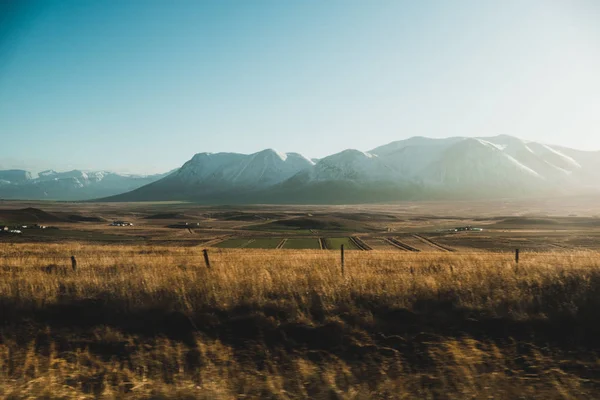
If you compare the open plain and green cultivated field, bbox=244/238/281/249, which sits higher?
the open plain

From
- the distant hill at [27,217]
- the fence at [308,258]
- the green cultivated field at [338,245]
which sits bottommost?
the green cultivated field at [338,245]

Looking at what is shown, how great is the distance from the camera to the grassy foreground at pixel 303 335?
838 cm

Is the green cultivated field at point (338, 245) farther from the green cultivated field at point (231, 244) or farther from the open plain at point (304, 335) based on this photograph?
the open plain at point (304, 335)

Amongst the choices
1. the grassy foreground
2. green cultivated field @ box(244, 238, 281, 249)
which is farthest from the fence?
green cultivated field @ box(244, 238, 281, 249)

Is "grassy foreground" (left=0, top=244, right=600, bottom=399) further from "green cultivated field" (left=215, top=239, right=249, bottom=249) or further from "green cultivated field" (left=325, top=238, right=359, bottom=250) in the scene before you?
"green cultivated field" (left=215, top=239, right=249, bottom=249)

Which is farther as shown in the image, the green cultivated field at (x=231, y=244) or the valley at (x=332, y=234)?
the valley at (x=332, y=234)

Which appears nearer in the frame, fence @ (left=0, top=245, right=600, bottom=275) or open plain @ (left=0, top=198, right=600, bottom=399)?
open plain @ (left=0, top=198, right=600, bottom=399)

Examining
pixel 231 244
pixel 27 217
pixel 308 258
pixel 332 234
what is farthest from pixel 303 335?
pixel 27 217

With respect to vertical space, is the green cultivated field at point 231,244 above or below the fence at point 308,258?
below

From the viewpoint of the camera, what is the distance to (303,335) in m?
10.9

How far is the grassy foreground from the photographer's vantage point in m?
8.38

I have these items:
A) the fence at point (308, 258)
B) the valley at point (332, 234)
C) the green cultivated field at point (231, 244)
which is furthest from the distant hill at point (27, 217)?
the fence at point (308, 258)

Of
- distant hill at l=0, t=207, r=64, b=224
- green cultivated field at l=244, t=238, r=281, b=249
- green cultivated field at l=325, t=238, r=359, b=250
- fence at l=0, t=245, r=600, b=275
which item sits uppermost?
fence at l=0, t=245, r=600, b=275

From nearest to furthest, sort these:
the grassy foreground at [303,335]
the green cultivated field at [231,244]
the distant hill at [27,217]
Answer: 1. the grassy foreground at [303,335]
2. the green cultivated field at [231,244]
3. the distant hill at [27,217]
